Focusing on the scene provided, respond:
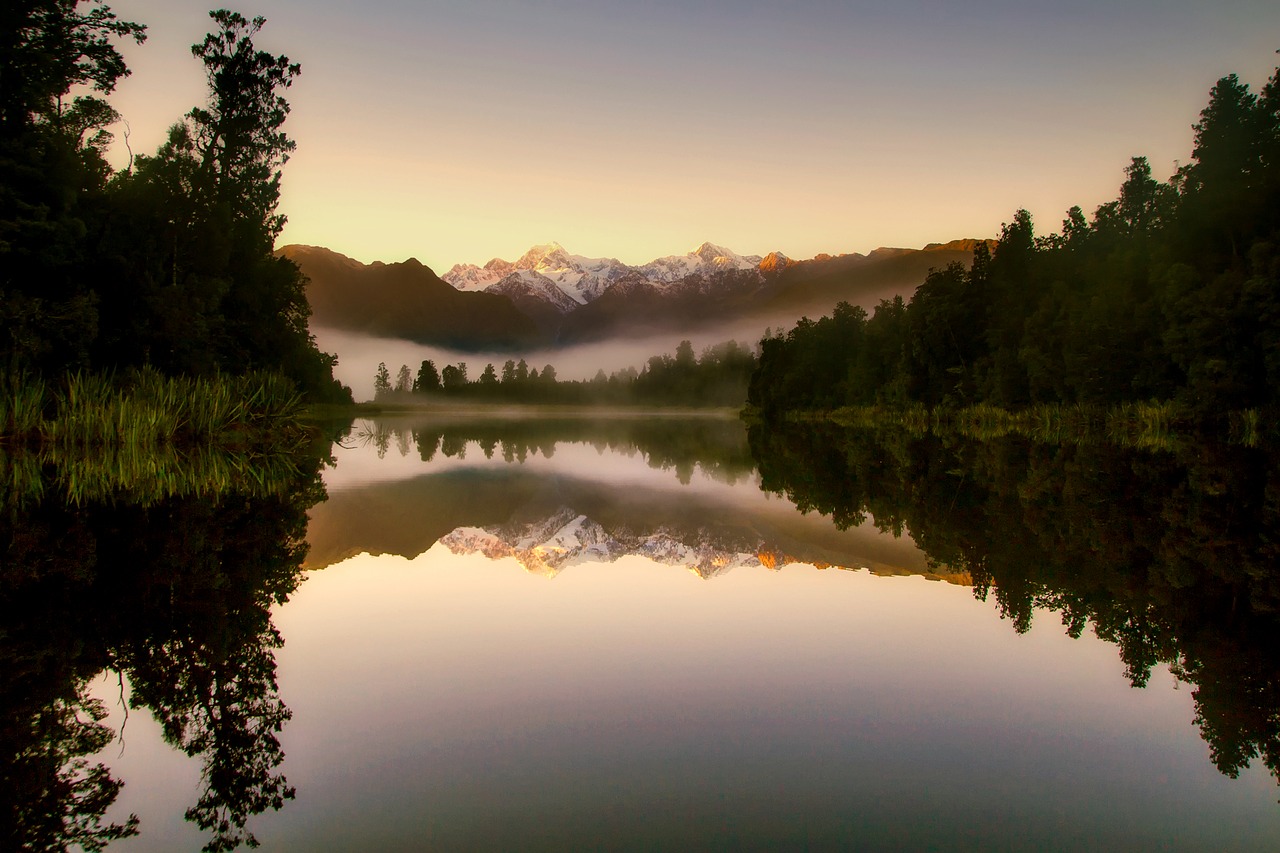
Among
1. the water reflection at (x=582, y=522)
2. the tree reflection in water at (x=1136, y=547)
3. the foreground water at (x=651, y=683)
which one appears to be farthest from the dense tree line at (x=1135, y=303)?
the foreground water at (x=651, y=683)

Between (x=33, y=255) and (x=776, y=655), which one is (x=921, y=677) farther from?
(x=33, y=255)

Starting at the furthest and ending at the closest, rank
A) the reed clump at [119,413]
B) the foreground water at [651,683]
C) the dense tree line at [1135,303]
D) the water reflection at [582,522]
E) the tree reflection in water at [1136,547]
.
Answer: the dense tree line at [1135,303] < the reed clump at [119,413] < the water reflection at [582,522] < the tree reflection in water at [1136,547] < the foreground water at [651,683]

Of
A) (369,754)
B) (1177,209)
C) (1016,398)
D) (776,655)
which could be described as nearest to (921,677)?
(776,655)

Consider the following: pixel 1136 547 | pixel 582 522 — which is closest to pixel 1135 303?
pixel 1136 547

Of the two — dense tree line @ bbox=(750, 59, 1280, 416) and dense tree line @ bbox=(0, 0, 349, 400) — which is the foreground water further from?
dense tree line @ bbox=(750, 59, 1280, 416)

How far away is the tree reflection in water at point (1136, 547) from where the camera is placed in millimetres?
6398

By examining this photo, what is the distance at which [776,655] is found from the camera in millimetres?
7055

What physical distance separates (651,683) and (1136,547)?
28.1 feet

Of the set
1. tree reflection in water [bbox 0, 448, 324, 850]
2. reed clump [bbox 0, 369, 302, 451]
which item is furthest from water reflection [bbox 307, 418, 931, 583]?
reed clump [bbox 0, 369, 302, 451]

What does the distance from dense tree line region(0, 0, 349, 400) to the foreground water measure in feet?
50.1

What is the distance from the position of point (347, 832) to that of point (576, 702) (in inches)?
79.4

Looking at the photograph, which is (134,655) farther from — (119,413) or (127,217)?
(127,217)

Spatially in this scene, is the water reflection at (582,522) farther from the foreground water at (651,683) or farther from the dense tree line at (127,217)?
the dense tree line at (127,217)

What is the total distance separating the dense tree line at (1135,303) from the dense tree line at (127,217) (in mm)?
42689
